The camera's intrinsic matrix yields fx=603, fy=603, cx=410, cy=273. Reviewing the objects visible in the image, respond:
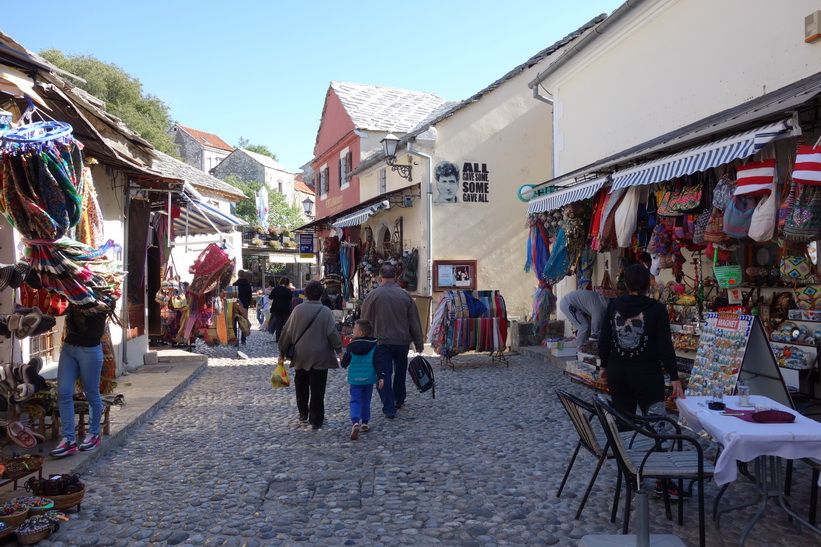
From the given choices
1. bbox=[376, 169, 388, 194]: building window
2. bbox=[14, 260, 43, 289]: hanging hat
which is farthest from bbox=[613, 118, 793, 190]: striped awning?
bbox=[376, 169, 388, 194]: building window

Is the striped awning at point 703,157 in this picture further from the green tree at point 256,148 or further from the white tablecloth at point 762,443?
the green tree at point 256,148

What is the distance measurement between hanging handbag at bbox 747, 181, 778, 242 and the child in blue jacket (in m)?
3.73

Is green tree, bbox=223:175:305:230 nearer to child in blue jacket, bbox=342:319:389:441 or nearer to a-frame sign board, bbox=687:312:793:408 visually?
child in blue jacket, bbox=342:319:389:441

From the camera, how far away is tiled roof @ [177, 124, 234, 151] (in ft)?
160

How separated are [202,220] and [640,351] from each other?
10715mm

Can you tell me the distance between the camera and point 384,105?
2161cm

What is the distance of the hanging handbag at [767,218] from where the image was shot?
16.6 ft

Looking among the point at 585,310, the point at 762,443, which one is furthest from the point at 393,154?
the point at 762,443

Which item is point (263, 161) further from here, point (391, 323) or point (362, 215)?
point (391, 323)

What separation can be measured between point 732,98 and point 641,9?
2424 millimetres

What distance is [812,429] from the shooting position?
11.3ft

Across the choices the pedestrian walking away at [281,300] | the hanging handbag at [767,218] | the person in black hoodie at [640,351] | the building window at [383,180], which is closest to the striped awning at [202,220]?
the pedestrian walking away at [281,300]

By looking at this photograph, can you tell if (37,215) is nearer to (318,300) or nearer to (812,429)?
(318,300)

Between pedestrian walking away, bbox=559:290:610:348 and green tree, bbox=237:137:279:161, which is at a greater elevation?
green tree, bbox=237:137:279:161
